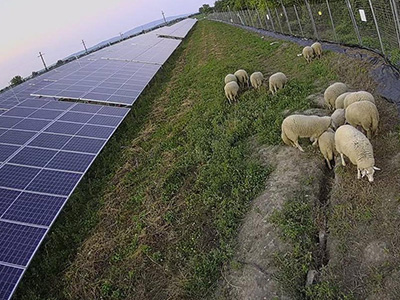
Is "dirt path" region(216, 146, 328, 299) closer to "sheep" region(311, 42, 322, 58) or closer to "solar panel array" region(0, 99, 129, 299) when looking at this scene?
"solar panel array" region(0, 99, 129, 299)

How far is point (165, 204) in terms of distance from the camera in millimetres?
8094

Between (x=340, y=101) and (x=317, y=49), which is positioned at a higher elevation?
(x=317, y=49)

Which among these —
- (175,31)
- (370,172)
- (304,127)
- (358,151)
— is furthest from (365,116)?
(175,31)

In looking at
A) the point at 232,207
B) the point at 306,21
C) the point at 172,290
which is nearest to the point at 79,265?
the point at 172,290

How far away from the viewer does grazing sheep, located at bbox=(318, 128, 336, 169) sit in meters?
7.19

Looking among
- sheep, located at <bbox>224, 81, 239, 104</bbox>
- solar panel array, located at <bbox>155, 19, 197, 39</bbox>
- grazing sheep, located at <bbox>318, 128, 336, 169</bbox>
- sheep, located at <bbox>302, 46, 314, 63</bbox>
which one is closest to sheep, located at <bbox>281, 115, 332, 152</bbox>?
grazing sheep, located at <bbox>318, 128, 336, 169</bbox>

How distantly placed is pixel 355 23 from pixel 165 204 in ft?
40.1

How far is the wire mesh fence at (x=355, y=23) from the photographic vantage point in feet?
37.2

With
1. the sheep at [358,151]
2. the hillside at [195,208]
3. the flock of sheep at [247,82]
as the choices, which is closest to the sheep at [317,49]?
the hillside at [195,208]

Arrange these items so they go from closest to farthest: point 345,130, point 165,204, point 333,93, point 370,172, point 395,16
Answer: point 370,172, point 345,130, point 165,204, point 333,93, point 395,16

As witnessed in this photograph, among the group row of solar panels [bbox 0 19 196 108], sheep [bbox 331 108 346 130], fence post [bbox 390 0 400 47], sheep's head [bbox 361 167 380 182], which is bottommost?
sheep's head [bbox 361 167 380 182]

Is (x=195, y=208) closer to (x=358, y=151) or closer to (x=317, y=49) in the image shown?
(x=358, y=151)

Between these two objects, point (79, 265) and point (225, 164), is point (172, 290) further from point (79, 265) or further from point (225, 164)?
point (225, 164)

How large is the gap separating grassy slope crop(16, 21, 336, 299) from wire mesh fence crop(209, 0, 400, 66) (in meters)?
2.01
